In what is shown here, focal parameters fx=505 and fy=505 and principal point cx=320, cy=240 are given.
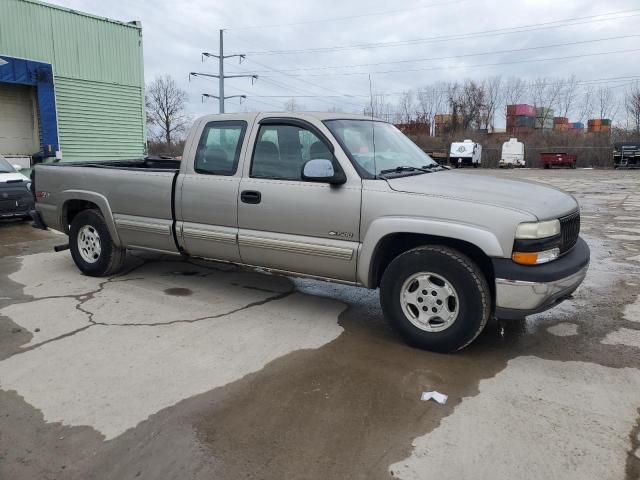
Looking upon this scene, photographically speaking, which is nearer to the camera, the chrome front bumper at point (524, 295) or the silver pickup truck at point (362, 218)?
the chrome front bumper at point (524, 295)

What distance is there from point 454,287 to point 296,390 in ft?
4.53

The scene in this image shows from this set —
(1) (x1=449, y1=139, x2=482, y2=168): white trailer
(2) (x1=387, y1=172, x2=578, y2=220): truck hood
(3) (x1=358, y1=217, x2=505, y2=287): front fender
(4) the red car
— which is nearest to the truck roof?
(2) (x1=387, y1=172, x2=578, y2=220): truck hood

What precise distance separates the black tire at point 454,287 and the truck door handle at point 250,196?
1.40 meters

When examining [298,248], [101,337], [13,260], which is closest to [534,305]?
[298,248]

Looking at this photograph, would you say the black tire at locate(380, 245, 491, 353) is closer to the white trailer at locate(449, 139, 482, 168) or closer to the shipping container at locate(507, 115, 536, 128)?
the white trailer at locate(449, 139, 482, 168)

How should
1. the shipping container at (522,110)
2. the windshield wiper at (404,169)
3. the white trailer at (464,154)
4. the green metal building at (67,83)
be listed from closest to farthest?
the windshield wiper at (404,169) < the green metal building at (67,83) < the white trailer at (464,154) < the shipping container at (522,110)

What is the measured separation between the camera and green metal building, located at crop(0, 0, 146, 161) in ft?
49.5

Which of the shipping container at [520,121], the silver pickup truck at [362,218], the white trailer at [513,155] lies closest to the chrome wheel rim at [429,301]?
the silver pickup truck at [362,218]

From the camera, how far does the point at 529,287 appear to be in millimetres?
3520

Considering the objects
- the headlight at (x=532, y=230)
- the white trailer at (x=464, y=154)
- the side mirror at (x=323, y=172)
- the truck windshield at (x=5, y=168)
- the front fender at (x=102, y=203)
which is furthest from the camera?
the white trailer at (x=464, y=154)

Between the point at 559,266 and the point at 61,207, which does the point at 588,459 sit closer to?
the point at 559,266

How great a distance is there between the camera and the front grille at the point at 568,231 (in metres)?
3.82

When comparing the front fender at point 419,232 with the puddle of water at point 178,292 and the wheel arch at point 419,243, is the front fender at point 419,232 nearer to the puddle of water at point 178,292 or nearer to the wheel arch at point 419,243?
the wheel arch at point 419,243

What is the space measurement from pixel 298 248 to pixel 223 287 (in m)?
1.60
